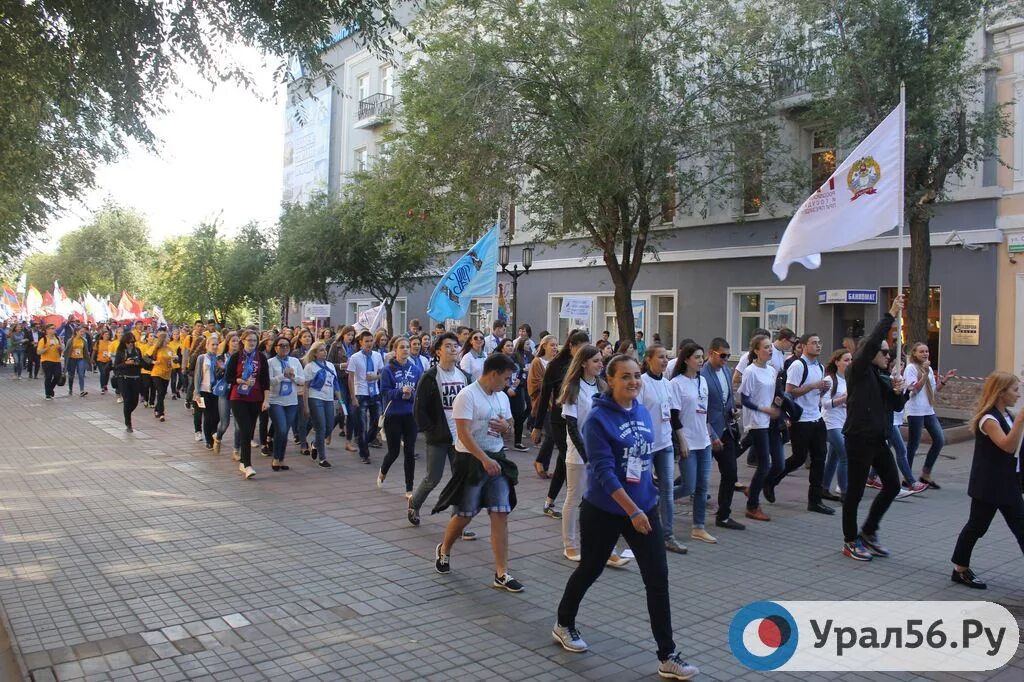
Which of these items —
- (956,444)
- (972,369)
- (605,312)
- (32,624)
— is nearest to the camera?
(32,624)

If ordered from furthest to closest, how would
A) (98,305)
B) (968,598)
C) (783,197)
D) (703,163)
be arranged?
(98,305), (703,163), (783,197), (968,598)

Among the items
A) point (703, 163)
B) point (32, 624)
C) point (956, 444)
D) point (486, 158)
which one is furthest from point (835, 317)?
point (32, 624)

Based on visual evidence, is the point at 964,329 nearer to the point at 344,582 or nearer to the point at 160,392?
the point at 344,582

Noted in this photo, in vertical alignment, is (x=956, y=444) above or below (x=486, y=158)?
below

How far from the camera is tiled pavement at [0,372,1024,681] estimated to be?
4.75 m

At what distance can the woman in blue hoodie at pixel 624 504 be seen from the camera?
14.5 ft

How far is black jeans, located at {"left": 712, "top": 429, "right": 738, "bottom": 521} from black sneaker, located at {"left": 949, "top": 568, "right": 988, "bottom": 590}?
2.15 m

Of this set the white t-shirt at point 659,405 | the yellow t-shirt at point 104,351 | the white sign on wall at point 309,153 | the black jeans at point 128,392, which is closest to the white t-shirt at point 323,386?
the black jeans at point 128,392

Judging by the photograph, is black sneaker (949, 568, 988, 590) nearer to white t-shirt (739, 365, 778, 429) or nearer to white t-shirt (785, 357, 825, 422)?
white t-shirt (739, 365, 778, 429)

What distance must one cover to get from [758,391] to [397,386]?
387 centimetres

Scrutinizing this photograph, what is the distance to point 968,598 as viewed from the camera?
598 centimetres

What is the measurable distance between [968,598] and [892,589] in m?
0.50

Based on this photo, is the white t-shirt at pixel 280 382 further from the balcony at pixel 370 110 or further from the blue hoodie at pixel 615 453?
the balcony at pixel 370 110

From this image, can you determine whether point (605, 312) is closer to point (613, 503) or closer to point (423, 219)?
point (423, 219)
